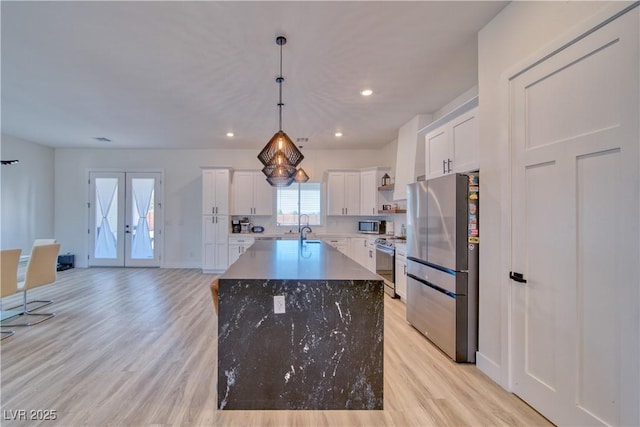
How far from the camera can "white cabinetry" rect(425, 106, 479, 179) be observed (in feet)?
8.72

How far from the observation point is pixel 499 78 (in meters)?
2.24

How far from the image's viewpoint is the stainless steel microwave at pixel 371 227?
6.24m

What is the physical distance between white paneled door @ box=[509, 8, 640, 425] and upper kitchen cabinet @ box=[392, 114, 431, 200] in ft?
7.44

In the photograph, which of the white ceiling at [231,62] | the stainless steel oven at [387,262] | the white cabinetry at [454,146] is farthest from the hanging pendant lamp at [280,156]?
the stainless steel oven at [387,262]

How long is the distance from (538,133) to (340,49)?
184cm

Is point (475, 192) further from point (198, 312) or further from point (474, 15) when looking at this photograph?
point (198, 312)

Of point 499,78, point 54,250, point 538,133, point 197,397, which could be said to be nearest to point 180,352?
point 197,397

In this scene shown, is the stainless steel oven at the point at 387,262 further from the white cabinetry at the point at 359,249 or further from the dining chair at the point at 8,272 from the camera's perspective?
the dining chair at the point at 8,272

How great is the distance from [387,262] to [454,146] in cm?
234

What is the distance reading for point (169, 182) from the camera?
22.3 ft

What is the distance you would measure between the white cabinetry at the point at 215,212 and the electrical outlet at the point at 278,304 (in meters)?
4.72

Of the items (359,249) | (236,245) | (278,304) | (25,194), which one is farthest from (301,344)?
(25,194)

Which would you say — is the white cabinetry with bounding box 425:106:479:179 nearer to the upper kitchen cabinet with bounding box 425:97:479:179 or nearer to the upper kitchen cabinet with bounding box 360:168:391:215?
the upper kitchen cabinet with bounding box 425:97:479:179

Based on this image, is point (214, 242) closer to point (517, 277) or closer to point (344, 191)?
point (344, 191)
